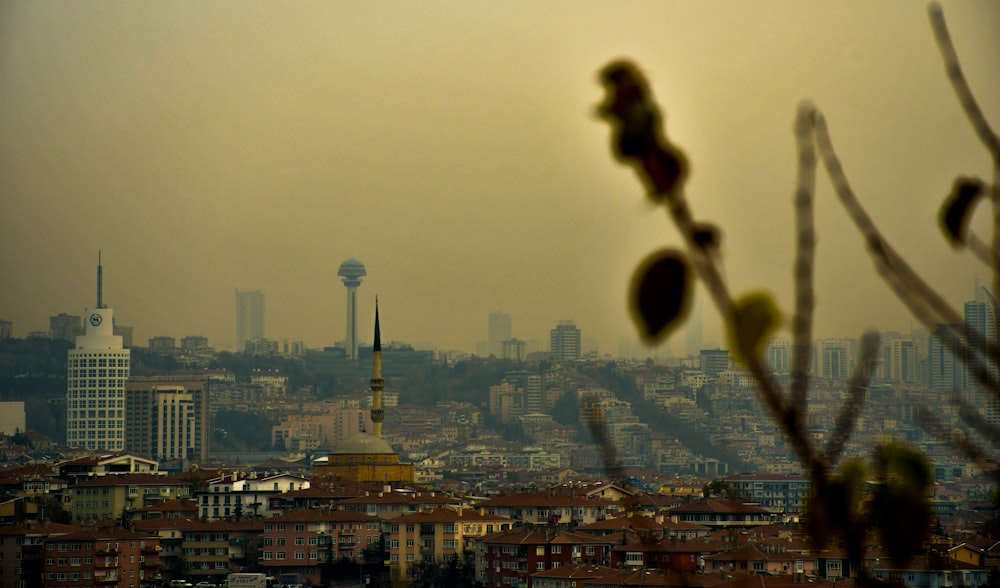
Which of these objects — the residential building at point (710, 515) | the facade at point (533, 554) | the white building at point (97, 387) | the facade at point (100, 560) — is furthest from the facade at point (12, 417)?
the facade at point (533, 554)

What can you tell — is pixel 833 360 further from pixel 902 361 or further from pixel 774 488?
pixel 774 488

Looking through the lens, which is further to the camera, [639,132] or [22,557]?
[22,557]

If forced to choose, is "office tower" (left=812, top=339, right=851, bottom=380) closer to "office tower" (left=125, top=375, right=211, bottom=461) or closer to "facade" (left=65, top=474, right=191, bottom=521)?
"facade" (left=65, top=474, right=191, bottom=521)

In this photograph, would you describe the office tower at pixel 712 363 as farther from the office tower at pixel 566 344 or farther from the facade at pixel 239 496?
the facade at pixel 239 496

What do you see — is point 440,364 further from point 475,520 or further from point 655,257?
point 655,257

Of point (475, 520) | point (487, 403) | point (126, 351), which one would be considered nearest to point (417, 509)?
point (475, 520)

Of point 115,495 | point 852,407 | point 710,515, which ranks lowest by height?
point 710,515

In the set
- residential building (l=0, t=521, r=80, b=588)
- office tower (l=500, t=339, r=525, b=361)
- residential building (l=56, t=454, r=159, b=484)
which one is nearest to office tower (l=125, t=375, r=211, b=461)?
office tower (l=500, t=339, r=525, b=361)

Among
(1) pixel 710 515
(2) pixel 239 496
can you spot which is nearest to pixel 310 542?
(2) pixel 239 496
